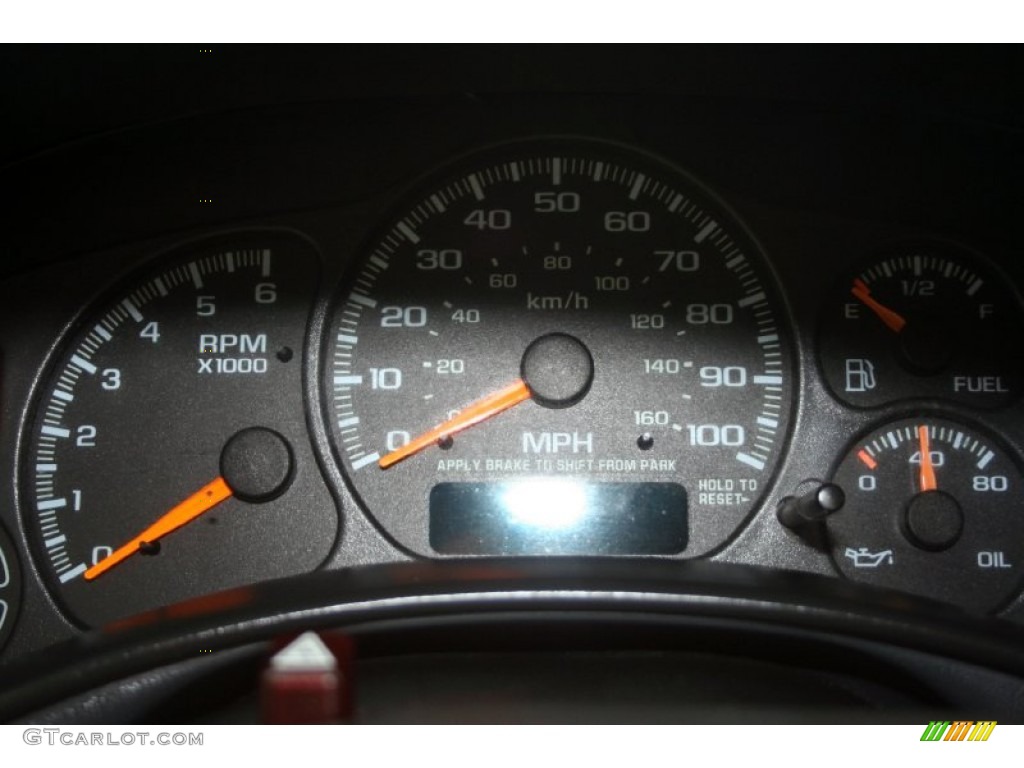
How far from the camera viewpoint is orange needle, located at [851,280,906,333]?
2855 mm

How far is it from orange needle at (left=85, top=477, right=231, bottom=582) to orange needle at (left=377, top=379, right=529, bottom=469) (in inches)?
16.3

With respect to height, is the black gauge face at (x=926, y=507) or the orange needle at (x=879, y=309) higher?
the orange needle at (x=879, y=309)

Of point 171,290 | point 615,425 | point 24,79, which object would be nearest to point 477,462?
point 615,425

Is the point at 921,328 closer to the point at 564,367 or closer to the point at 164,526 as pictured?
the point at 564,367

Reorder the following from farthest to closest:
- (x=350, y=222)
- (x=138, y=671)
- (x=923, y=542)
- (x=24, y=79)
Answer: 1. (x=350, y=222)
2. (x=923, y=542)
3. (x=24, y=79)
4. (x=138, y=671)

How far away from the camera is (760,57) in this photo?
2.58m

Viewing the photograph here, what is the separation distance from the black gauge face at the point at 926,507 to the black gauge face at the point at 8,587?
1953mm

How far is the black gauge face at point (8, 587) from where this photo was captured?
2.79 metres

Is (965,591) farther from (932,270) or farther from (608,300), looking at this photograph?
(608,300)

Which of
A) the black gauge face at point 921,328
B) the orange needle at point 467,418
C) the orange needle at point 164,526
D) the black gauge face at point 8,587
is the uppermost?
the black gauge face at point 921,328

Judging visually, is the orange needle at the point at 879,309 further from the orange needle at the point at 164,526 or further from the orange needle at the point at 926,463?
the orange needle at the point at 164,526

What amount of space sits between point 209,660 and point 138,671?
0.36 ft

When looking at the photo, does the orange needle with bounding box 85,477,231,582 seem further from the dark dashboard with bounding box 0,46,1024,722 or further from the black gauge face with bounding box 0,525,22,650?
the black gauge face with bounding box 0,525,22,650

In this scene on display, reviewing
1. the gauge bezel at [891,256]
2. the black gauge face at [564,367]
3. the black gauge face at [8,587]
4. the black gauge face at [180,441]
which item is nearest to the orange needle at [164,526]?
the black gauge face at [180,441]
